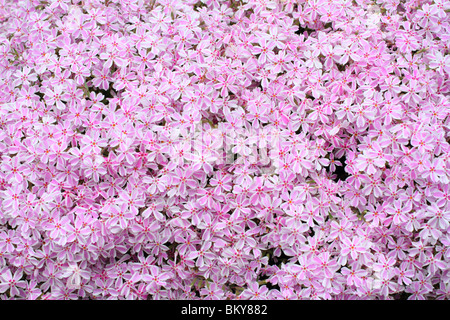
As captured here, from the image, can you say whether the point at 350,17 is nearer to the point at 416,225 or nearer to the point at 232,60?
the point at 232,60

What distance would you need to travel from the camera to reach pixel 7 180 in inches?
81.8

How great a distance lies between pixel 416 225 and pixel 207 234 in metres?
0.97

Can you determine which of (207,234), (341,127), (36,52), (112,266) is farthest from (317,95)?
(36,52)

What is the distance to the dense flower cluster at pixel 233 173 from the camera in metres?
1.98

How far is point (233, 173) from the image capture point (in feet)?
6.97

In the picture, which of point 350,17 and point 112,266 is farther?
point 350,17

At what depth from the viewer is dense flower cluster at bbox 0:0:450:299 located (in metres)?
1.98

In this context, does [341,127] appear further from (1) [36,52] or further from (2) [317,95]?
(1) [36,52]

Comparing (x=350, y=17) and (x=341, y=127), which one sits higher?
(x=350, y=17)
